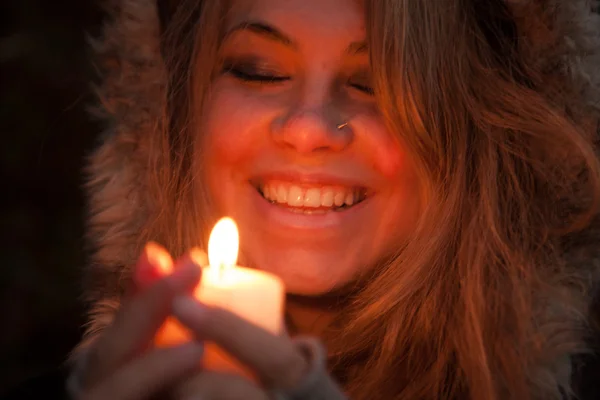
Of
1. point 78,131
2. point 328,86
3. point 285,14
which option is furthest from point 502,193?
point 78,131

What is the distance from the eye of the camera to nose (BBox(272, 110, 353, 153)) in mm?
1164

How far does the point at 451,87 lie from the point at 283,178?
1.12 feet

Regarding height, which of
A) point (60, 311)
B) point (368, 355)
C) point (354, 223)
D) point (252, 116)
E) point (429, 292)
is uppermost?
point (252, 116)

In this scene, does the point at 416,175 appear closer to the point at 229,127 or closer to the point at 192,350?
the point at 229,127

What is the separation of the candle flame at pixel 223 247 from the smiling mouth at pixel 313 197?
419 mm

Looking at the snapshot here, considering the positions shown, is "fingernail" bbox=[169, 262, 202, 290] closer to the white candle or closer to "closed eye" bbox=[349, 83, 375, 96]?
the white candle

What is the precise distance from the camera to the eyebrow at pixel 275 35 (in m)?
1.19

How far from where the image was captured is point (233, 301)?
71 cm

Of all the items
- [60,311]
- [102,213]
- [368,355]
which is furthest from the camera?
[60,311]

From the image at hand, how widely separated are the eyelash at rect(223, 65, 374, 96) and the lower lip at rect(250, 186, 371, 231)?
20cm

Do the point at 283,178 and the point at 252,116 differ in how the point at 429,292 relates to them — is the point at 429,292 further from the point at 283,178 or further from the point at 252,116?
the point at 252,116

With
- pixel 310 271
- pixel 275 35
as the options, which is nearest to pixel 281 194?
pixel 310 271

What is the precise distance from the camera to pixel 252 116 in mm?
1253

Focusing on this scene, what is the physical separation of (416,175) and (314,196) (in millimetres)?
189
